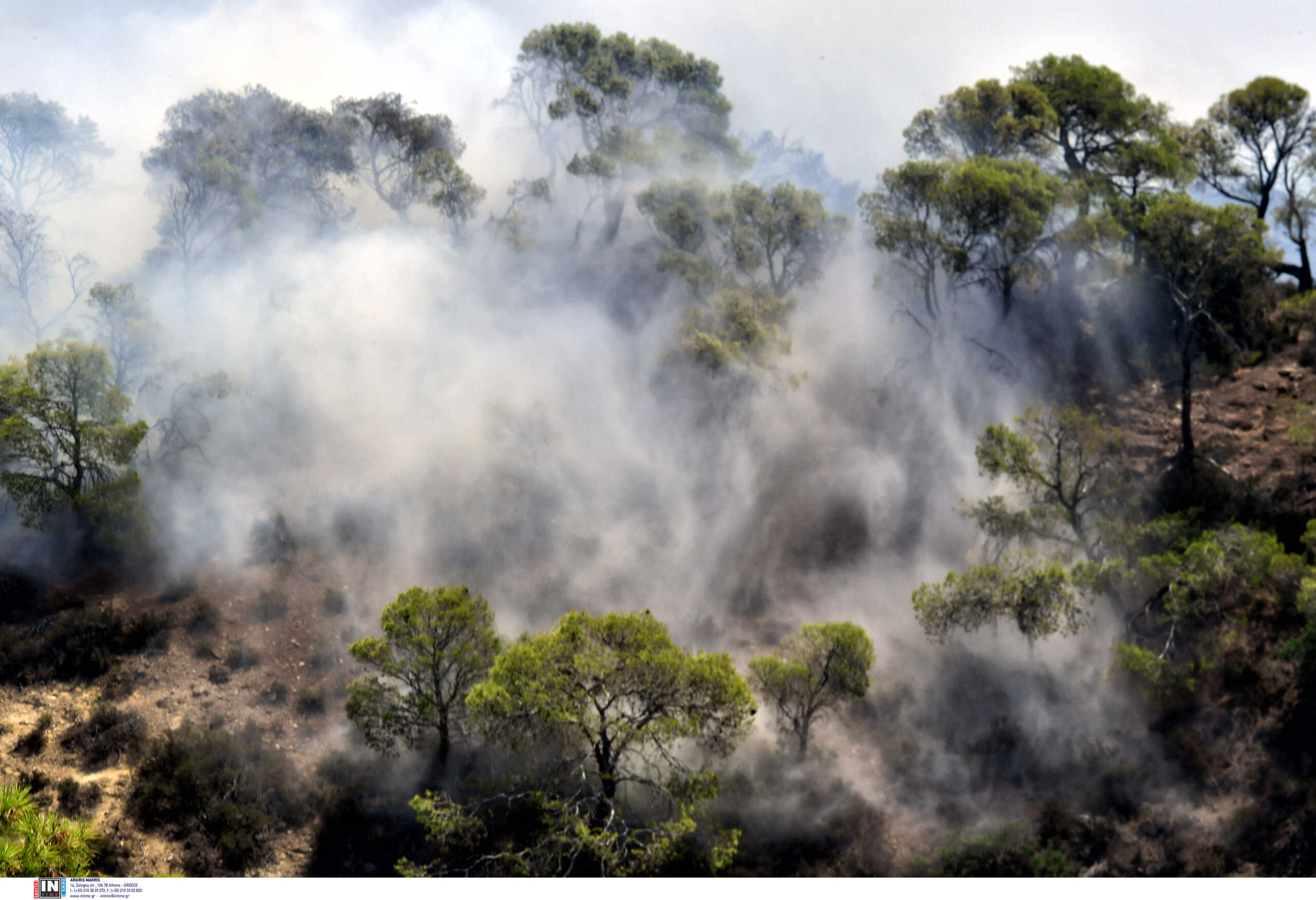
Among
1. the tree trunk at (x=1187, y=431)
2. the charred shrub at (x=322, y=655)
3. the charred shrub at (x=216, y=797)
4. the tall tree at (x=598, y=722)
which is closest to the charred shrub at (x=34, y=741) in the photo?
the charred shrub at (x=216, y=797)

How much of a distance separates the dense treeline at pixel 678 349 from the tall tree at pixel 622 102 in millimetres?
226

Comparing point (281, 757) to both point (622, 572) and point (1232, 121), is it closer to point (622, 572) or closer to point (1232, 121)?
point (622, 572)

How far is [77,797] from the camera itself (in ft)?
74.3

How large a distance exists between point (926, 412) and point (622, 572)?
1602 cm

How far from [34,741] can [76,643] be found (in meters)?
4.33

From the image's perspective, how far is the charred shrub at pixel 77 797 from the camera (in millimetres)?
22438

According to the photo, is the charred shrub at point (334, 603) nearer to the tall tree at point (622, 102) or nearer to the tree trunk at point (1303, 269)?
the tall tree at point (622, 102)

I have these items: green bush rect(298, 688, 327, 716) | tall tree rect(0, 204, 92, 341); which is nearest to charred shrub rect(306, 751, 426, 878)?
green bush rect(298, 688, 327, 716)

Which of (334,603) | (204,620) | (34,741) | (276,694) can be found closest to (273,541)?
(204,620)

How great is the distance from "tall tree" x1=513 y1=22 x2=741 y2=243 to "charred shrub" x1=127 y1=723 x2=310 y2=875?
114ft

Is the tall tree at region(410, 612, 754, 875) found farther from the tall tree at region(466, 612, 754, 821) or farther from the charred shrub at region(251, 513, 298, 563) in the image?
the charred shrub at region(251, 513, 298, 563)

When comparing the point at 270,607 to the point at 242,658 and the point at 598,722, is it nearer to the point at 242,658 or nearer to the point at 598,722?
the point at 242,658
